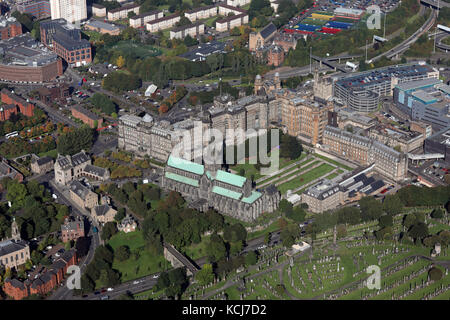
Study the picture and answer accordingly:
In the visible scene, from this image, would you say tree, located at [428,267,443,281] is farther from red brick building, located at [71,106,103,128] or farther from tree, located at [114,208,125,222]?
red brick building, located at [71,106,103,128]

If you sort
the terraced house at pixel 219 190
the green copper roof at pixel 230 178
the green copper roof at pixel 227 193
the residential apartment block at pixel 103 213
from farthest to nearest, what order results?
the green copper roof at pixel 230 178, the green copper roof at pixel 227 193, the terraced house at pixel 219 190, the residential apartment block at pixel 103 213

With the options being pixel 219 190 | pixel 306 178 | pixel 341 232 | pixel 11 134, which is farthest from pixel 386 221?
pixel 11 134

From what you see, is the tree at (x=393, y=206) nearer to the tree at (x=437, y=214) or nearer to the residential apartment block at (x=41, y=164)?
the tree at (x=437, y=214)

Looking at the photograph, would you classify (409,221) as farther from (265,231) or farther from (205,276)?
(205,276)

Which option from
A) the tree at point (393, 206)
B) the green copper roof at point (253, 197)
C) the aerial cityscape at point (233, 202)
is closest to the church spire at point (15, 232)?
the aerial cityscape at point (233, 202)

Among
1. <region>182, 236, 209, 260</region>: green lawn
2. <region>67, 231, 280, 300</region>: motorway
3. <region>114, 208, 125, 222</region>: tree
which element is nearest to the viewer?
<region>67, 231, 280, 300</region>: motorway

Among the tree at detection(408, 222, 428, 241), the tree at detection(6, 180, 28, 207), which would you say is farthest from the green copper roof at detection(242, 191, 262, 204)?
the tree at detection(6, 180, 28, 207)
